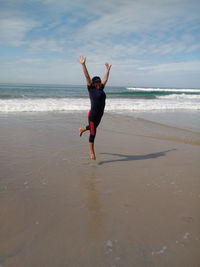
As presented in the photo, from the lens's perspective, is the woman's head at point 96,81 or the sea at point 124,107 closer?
the woman's head at point 96,81

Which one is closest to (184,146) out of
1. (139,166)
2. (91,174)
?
(139,166)

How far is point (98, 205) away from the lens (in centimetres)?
345

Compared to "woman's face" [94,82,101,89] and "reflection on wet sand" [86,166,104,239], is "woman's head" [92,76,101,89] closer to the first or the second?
"woman's face" [94,82,101,89]

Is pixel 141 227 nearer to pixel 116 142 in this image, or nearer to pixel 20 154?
pixel 20 154

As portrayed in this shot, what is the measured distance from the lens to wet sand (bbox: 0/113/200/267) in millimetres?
2479

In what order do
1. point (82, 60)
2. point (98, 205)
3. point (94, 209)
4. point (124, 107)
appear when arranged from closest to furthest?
point (94, 209) → point (98, 205) → point (82, 60) → point (124, 107)

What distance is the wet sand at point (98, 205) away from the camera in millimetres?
2479

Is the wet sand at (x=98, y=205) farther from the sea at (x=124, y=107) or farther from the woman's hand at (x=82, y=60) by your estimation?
the sea at (x=124, y=107)

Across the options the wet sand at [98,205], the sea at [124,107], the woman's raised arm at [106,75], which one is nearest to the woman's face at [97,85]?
the woman's raised arm at [106,75]

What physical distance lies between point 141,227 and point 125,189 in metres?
1.09

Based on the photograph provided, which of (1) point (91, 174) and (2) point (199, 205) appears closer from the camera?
(2) point (199, 205)

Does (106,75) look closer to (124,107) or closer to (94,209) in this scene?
(94,209)

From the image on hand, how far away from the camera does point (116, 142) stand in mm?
7309

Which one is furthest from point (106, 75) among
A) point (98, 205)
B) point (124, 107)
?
point (124, 107)
